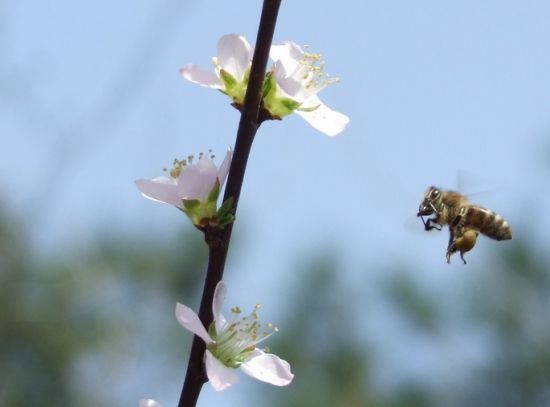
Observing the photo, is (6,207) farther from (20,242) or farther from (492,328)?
(492,328)

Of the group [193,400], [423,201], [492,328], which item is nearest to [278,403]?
[492,328]

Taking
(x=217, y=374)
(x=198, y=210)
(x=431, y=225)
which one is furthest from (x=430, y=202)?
(x=217, y=374)

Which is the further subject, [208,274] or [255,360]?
[255,360]

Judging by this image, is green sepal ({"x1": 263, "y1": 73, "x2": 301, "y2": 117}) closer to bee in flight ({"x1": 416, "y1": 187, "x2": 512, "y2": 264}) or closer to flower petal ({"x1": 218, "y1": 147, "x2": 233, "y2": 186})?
flower petal ({"x1": 218, "y1": 147, "x2": 233, "y2": 186})

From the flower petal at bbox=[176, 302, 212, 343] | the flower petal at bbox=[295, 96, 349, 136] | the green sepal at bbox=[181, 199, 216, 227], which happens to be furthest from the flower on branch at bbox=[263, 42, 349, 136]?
the flower petal at bbox=[176, 302, 212, 343]

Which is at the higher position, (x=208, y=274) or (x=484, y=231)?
(x=484, y=231)

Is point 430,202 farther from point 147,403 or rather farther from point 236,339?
point 147,403

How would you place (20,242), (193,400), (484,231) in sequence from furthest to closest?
1. (20,242)
2. (484,231)
3. (193,400)
